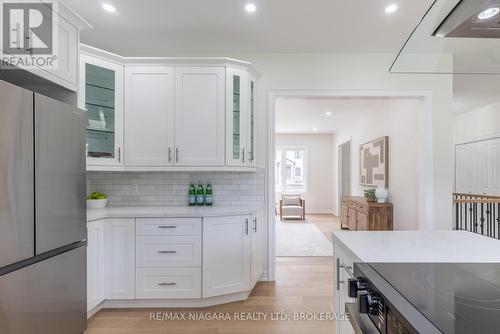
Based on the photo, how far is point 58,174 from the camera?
1543 mm

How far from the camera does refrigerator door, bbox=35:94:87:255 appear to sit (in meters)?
1.42

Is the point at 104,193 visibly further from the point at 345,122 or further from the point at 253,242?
the point at 345,122

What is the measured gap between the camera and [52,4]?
1.75 m

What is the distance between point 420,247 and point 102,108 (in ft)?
9.24

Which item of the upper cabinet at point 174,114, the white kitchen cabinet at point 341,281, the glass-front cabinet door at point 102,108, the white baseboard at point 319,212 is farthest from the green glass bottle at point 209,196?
the white baseboard at point 319,212

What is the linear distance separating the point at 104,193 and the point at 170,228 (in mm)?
1098

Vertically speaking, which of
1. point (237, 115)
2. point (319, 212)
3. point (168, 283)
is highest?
point (237, 115)

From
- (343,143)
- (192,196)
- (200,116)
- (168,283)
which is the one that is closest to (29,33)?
(200,116)

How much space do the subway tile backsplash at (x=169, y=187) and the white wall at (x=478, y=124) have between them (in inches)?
191

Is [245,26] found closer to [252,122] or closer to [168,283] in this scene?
[252,122]

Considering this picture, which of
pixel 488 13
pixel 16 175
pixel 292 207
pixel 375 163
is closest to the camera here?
pixel 488 13

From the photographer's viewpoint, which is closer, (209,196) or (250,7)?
(250,7)

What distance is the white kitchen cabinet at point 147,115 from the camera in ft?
9.15

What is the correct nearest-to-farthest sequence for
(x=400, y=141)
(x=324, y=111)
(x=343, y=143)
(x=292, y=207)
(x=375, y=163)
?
1. (x=400, y=141)
2. (x=375, y=163)
3. (x=324, y=111)
4. (x=292, y=207)
5. (x=343, y=143)
